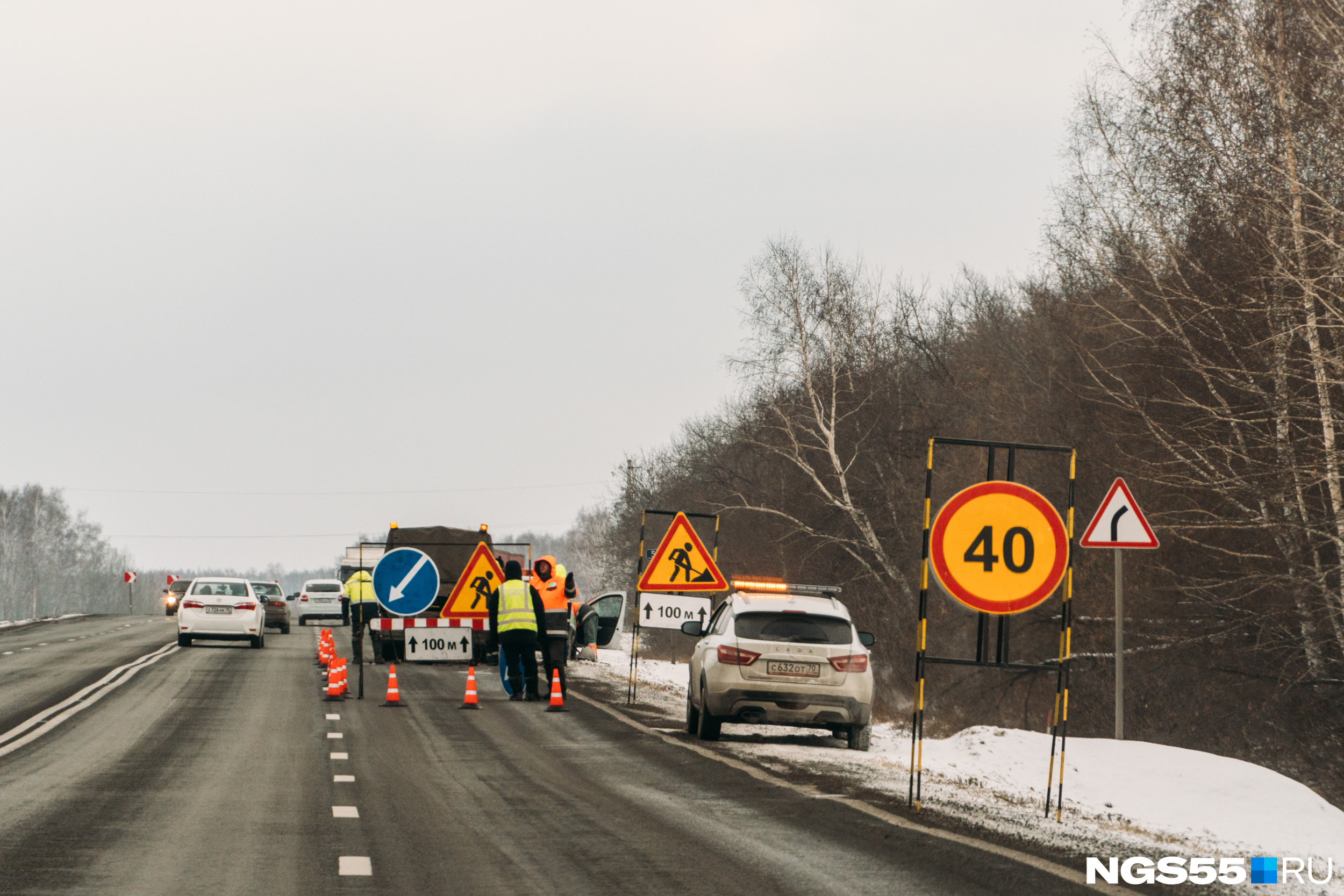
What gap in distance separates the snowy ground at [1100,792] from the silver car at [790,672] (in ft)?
1.21

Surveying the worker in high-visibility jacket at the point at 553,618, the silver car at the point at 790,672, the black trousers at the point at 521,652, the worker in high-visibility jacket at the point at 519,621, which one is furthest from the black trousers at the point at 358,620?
the silver car at the point at 790,672

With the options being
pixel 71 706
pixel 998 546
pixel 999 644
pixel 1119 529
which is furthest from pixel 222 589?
pixel 998 546

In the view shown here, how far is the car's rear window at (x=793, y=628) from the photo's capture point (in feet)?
50.8

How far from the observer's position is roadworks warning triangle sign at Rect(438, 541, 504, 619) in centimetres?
2041

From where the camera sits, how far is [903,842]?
8.99 metres

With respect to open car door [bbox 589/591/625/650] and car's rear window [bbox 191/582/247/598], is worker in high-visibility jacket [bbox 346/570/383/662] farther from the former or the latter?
open car door [bbox 589/591/625/650]

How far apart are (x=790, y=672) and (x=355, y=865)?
7789mm

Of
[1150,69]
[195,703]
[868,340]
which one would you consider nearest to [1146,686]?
[1150,69]

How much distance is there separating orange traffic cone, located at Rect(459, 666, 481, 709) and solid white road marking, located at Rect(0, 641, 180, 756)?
488 centimetres

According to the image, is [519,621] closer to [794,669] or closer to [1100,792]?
[794,669]

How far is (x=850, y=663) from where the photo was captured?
15.3 m

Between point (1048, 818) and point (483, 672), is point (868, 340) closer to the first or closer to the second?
point (483, 672)

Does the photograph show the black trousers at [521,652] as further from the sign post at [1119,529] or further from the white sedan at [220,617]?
the white sedan at [220,617]

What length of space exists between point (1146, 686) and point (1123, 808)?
1140 centimetres
